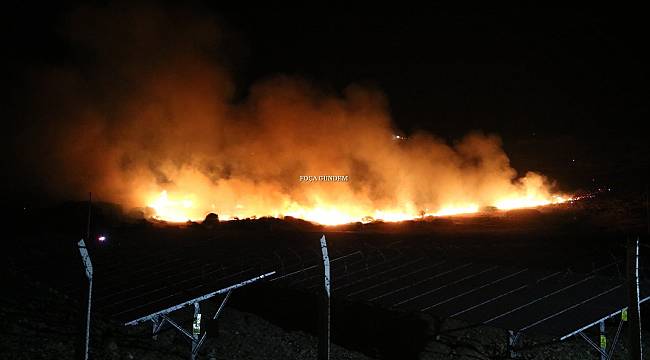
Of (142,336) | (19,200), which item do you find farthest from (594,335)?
(19,200)

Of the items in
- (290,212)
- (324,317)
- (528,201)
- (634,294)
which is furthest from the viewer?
(528,201)

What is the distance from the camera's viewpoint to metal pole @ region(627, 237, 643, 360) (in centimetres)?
650

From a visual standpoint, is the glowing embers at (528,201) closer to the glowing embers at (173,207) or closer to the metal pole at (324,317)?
the glowing embers at (173,207)

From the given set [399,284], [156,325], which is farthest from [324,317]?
[156,325]

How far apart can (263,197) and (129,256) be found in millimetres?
25445

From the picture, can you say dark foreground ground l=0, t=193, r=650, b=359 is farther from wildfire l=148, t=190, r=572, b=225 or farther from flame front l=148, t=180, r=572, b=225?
flame front l=148, t=180, r=572, b=225

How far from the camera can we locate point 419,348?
511 inches

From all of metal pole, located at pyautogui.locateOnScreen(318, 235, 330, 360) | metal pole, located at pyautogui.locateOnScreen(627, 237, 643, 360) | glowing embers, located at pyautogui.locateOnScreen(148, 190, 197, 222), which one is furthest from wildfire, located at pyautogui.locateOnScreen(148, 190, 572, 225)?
metal pole, located at pyautogui.locateOnScreen(627, 237, 643, 360)

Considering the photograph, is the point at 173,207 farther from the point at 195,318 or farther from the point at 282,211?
the point at 195,318

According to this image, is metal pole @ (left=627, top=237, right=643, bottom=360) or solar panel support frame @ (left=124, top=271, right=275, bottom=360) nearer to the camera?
metal pole @ (left=627, top=237, right=643, bottom=360)

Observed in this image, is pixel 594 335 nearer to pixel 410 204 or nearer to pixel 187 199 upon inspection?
pixel 410 204

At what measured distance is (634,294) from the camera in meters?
6.59

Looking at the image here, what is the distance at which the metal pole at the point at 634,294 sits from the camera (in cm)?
650

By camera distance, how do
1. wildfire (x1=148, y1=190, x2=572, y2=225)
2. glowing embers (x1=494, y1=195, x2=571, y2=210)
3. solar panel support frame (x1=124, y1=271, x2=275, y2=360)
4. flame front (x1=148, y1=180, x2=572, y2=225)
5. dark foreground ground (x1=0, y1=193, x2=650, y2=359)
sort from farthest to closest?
glowing embers (x1=494, y1=195, x2=571, y2=210) < flame front (x1=148, y1=180, x2=572, y2=225) < wildfire (x1=148, y1=190, x2=572, y2=225) < dark foreground ground (x1=0, y1=193, x2=650, y2=359) < solar panel support frame (x1=124, y1=271, x2=275, y2=360)
